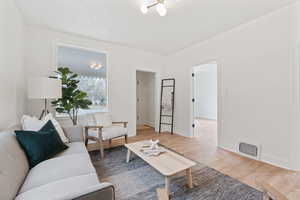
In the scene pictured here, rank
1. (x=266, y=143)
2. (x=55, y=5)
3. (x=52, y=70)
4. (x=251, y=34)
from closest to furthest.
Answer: (x=55, y=5) → (x=266, y=143) → (x=251, y=34) → (x=52, y=70)

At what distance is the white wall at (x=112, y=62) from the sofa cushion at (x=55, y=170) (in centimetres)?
205

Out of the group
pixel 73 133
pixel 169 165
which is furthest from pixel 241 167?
pixel 73 133

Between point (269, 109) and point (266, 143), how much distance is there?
0.59m

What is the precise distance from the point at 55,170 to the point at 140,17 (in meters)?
2.57

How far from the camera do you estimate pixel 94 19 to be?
2525mm

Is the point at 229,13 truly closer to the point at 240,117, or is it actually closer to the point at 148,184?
the point at 240,117

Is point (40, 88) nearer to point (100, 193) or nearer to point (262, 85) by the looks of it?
point (100, 193)

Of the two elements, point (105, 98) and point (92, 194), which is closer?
point (92, 194)

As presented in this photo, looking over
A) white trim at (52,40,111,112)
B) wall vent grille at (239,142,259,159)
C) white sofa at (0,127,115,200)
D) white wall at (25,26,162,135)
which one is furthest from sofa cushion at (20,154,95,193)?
wall vent grille at (239,142,259,159)

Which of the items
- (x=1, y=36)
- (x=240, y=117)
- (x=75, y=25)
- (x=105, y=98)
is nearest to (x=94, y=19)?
(x=75, y=25)

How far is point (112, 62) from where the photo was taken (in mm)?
3596

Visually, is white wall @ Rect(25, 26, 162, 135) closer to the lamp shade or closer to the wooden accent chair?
the wooden accent chair

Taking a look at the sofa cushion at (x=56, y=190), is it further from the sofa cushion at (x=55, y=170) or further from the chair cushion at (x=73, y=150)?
the chair cushion at (x=73, y=150)

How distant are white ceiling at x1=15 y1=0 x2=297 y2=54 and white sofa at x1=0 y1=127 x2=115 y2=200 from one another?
2147mm
